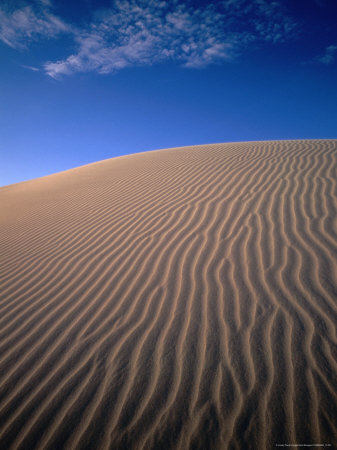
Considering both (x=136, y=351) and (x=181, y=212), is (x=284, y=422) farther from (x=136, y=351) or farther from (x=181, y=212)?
(x=181, y=212)

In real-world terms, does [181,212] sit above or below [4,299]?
above

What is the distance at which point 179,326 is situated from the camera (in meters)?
2.27

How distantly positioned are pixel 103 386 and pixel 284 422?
1349 millimetres

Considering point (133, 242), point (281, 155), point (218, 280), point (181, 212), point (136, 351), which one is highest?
point (281, 155)

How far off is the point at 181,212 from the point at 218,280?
208cm

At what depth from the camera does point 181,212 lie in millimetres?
4598

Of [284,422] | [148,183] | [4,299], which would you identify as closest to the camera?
[284,422]

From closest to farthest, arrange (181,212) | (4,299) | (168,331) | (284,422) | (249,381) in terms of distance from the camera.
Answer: (284,422)
(249,381)
(168,331)
(4,299)
(181,212)

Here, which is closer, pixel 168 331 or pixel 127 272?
pixel 168 331

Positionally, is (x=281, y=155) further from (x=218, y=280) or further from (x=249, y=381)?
(x=249, y=381)

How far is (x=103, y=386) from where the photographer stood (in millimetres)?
1796

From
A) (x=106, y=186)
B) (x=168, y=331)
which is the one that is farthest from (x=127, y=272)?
(x=106, y=186)

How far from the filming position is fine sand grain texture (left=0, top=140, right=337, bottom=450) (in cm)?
152

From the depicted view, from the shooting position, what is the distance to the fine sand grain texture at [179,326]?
1.52 m
